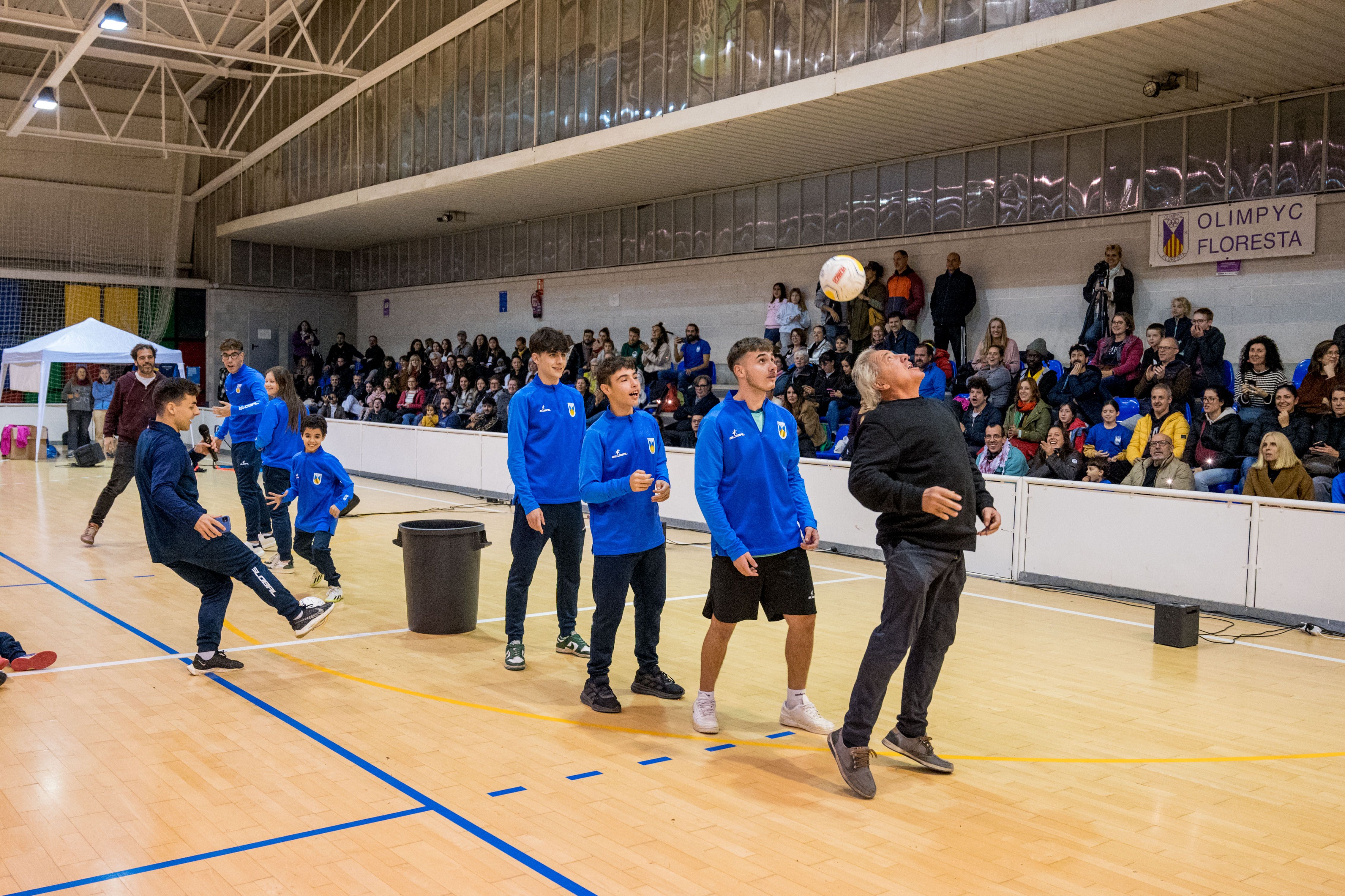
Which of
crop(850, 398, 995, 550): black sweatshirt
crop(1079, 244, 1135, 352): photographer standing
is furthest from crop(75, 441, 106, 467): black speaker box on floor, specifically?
crop(850, 398, 995, 550): black sweatshirt

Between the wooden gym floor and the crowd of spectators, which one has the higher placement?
the crowd of spectators

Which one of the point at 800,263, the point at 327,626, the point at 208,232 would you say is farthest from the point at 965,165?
the point at 208,232

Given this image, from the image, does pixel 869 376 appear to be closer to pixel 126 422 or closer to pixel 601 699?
pixel 601 699

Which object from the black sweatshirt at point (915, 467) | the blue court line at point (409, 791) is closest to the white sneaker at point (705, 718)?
the black sweatshirt at point (915, 467)

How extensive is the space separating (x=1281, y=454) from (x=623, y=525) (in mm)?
6614

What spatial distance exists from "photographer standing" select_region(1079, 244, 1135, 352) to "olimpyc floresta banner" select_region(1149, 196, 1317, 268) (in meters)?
0.39

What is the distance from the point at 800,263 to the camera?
1777 centimetres

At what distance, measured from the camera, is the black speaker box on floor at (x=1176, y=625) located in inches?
303

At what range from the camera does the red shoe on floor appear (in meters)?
6.42

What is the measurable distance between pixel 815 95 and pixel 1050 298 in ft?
14.3

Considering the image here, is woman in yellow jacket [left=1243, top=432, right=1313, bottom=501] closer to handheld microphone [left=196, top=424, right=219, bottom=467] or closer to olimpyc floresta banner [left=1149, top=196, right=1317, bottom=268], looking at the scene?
olimpyc floresta banner [left=1149, top=196, right=1317, bottom=268]

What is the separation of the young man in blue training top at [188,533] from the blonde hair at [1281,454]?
797 centimetres

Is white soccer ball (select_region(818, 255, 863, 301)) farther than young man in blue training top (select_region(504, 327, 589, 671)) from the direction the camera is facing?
Yes

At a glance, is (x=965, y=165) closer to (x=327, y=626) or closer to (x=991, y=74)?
(x=991, y=74)
